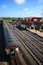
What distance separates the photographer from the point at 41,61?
1772 centimetres

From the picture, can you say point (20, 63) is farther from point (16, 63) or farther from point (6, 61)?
point (6, 61)

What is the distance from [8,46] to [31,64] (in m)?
3.78

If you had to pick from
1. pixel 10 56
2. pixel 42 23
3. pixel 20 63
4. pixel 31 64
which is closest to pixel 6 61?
pixel 10 56

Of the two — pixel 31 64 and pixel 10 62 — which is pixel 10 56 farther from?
pixel 31 64

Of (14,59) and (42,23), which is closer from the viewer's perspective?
(14,59)

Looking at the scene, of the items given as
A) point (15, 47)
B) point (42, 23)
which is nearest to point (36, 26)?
point (42, 23)

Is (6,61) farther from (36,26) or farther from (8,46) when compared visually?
(36,26)

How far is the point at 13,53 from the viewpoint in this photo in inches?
728

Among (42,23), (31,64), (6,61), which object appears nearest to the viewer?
(31,64)

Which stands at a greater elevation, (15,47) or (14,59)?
(15,47)

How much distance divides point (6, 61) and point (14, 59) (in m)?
1.08

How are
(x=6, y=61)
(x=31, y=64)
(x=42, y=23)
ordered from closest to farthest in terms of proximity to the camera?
(x=31, y=64) < (x=6, y=61) < (x=42, y=23)

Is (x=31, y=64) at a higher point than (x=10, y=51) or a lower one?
lower

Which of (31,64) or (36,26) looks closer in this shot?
(31,64)
